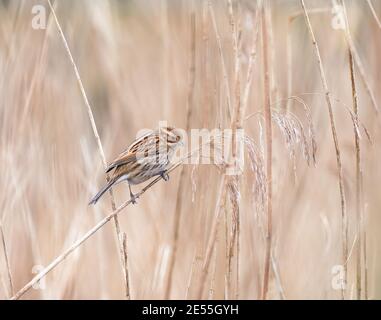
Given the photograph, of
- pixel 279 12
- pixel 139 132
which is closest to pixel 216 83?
pixel 139 132

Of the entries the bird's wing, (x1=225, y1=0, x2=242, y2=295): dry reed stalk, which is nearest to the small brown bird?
the bird's wing

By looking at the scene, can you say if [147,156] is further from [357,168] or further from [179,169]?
[357,168]

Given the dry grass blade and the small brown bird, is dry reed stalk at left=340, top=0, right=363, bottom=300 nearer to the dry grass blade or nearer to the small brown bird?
the dry grass blade

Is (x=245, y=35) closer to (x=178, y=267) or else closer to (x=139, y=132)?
(x=139, y=132)

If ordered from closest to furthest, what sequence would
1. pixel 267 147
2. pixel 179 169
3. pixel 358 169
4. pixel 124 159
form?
pixel 267 147, pixel 358 169, pixel 124 159, pixel 179 169

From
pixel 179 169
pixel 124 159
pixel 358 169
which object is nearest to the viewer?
pixel 358 169

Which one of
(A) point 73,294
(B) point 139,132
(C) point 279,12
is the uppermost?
(C) point 279,12

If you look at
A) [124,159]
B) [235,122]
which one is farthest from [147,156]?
[235,122]
